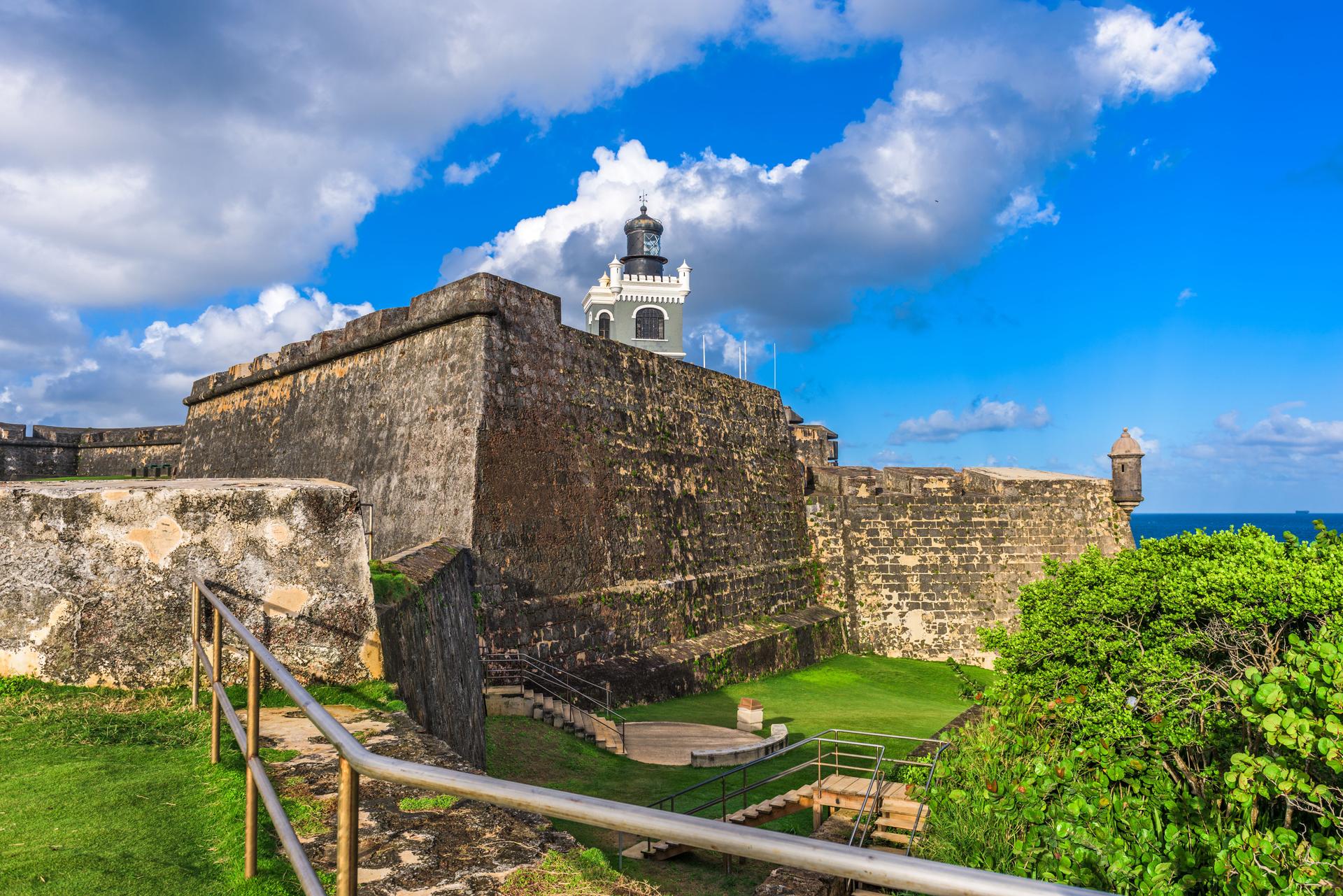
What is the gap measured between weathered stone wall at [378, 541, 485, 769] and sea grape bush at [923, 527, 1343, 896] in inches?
150

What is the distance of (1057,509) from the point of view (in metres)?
20.8

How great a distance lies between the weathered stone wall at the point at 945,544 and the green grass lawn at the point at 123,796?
17945mm

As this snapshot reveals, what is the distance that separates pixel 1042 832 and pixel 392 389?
33.7 ft

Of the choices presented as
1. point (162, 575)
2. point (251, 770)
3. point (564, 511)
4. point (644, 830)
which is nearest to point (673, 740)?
point (564, 511)

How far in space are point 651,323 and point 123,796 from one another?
48437mm

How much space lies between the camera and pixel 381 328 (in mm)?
13172

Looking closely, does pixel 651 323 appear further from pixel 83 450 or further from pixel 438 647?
pixel 438 647

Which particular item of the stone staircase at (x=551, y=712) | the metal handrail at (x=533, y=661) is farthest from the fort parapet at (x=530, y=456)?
the stone staircase at (x=551, y=712)

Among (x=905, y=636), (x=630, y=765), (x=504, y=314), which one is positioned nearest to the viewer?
(x=630, y=765)

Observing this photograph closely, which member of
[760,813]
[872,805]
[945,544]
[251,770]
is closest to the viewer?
[251,770]

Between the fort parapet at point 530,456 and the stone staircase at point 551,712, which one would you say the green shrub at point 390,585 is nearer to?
the stone staircase at point 551,712

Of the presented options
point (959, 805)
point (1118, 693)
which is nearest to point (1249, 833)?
point (959, 805)

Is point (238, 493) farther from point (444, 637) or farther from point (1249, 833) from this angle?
point (1249, 833)

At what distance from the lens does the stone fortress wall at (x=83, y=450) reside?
23.5 m
